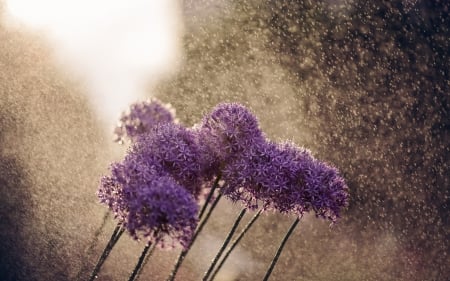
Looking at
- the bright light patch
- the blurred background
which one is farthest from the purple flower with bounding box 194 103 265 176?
the bright light patch

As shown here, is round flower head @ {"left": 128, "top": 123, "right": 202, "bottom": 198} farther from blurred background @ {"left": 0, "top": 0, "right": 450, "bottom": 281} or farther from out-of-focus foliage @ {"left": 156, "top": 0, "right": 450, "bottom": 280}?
out-of-focus foliage @ {"left": 156, "top": 0, "right": 450, "bottom": 280}

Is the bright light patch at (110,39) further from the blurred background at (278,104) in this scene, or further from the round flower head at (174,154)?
the round flower head at (174,154)

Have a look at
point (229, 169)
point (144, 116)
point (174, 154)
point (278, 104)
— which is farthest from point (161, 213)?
point (278, 104)

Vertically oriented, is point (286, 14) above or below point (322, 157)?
above

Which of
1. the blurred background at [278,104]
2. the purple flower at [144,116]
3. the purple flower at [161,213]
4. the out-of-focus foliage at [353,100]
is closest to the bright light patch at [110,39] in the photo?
the blurred background at [278,104]

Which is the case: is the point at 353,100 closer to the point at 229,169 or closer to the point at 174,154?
the point at 229,169

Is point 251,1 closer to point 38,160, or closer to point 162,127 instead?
point 38,160

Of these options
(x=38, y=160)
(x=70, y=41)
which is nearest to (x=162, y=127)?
(x=38, y=160)

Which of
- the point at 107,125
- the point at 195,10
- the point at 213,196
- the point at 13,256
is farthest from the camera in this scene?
the point at 195,10
